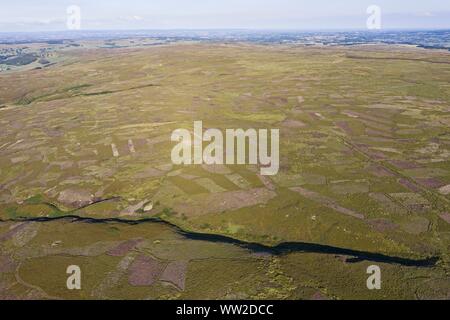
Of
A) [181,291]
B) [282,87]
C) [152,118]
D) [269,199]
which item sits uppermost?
[282,87]

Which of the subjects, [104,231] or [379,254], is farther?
[104,231]

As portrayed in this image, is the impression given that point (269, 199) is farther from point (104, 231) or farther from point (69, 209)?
point (69, 209)

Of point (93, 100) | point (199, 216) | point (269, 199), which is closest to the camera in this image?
point (199, 216)

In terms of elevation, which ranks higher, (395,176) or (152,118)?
(152,118)
